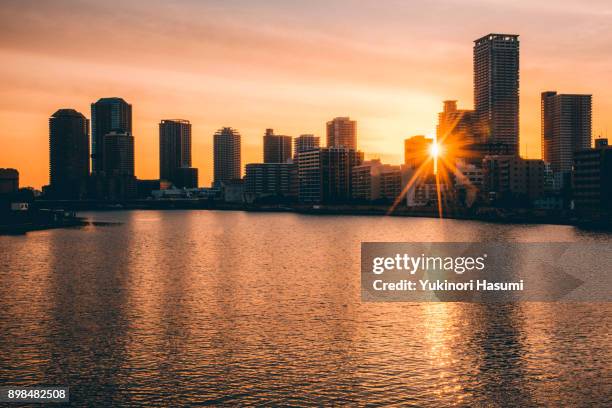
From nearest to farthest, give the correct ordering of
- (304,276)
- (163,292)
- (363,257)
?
(163,292), (304,276), (363,257)

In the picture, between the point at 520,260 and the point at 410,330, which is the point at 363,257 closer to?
the point at 520,260

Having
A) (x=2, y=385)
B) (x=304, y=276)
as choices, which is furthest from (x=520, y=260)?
(x=2, y=385)

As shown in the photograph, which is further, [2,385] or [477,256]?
[477,256]

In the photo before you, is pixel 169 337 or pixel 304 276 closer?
pixel 169 337

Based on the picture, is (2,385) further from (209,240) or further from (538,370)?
(209,240)

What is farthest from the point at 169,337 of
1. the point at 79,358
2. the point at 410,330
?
the point at 410,330

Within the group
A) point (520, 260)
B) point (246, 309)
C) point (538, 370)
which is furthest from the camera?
point (520, 260)
